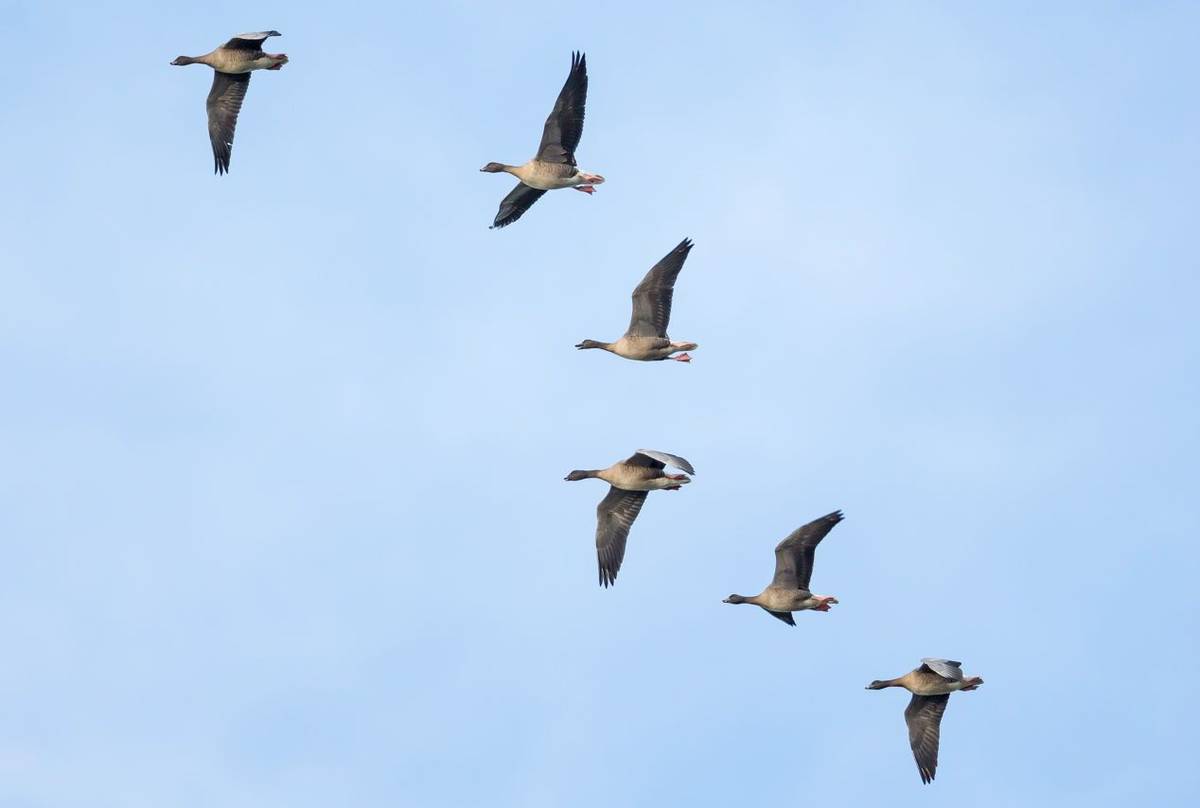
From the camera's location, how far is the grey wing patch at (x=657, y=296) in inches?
1328

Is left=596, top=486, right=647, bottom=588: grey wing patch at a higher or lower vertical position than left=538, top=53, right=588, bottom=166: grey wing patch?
lower

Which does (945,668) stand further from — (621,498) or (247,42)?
(247,42)

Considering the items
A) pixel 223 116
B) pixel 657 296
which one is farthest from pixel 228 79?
pixel 657 296

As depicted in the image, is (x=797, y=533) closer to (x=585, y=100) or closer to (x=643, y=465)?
(x=643, y=465)

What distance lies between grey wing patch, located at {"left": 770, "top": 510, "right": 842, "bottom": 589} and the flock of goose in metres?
0.02

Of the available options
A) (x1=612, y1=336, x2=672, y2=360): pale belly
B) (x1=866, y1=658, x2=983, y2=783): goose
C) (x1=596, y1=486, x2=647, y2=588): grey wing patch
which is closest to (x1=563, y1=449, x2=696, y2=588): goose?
(x1=596, y1=486, x2=647, y2=588): grey wing patch

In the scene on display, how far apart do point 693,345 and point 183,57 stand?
38.6ft

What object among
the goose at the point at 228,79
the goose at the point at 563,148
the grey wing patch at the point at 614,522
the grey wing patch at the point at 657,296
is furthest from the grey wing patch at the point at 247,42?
the grey wing patch at the point at 614,522

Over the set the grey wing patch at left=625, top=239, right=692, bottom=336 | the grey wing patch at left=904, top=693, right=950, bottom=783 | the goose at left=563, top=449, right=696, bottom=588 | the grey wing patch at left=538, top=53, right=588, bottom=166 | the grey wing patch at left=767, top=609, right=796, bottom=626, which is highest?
the grey wing patch at left=538, top=53, right=588, bottom=166

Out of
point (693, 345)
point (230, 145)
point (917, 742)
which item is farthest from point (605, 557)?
point (230, 145)

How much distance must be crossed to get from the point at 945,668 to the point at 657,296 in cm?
862

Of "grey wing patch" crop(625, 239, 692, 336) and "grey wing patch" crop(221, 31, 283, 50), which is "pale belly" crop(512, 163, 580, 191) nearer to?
"grey wing patch" crop(625, 239, 692, 336)

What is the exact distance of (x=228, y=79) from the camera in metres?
36.2

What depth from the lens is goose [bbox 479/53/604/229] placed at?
112 ft
